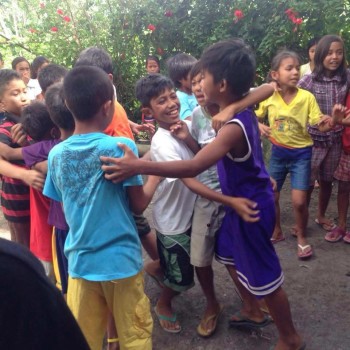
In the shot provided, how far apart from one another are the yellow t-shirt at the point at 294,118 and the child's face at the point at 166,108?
1.34 m

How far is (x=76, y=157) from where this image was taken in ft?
6.08

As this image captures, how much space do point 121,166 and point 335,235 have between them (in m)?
2.60

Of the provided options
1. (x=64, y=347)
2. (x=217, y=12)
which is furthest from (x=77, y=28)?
(x=64, y=347)

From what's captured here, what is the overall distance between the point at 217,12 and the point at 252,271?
467cm

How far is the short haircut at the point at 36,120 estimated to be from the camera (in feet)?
7.66

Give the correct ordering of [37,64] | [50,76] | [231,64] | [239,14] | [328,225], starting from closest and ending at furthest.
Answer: [231,64] → [50,76] → [328,225] → [239,14] → [37,64]

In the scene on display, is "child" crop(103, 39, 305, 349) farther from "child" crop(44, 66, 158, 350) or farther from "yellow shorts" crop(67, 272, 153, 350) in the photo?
"yellow shorts" crop(67, 272, 153, 350)

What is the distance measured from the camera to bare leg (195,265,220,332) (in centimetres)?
260

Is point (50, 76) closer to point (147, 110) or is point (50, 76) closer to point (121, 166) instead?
point (147, 110)

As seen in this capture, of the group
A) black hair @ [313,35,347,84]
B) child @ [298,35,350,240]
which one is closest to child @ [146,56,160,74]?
child @ [298,35,350,240]

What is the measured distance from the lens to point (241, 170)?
6.97ft

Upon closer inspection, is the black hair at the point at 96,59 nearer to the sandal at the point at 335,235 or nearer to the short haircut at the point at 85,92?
the short haircut at the point at 85,92

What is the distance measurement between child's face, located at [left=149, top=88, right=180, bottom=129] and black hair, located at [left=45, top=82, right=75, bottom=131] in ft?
1.74

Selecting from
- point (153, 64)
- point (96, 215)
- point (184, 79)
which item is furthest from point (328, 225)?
point (153, 64)
